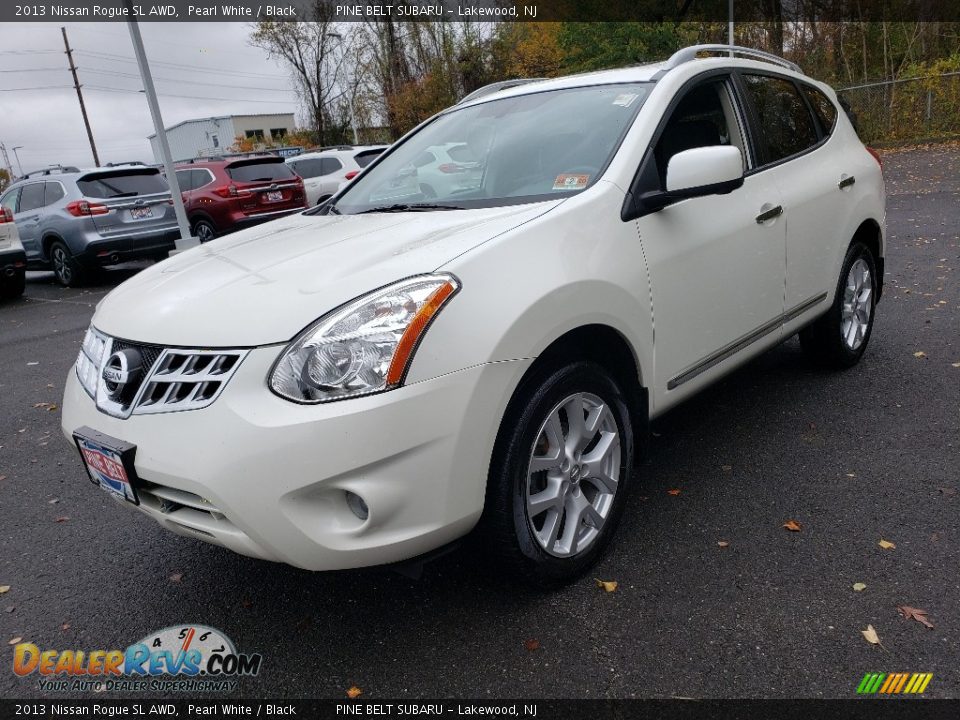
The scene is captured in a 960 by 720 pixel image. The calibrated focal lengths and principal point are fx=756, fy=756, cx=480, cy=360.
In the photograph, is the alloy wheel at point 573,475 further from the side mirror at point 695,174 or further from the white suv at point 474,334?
the side mirror at point 695,174

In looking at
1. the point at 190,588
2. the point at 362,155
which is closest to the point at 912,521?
the point at 190,588

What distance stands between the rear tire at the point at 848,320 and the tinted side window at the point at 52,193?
420 inches

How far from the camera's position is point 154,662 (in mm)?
2475

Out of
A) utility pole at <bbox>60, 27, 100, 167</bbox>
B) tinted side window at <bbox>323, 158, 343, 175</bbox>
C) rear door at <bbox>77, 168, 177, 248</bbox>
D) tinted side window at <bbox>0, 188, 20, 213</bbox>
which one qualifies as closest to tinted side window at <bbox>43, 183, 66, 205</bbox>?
rear door at <bbox>77, 168, 177, 248</bbox>

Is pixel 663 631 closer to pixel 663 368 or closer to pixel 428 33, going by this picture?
pixel 663 368

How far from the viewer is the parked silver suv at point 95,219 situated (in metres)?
10.7

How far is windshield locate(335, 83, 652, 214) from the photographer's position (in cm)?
291

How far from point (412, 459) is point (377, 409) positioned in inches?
6.8

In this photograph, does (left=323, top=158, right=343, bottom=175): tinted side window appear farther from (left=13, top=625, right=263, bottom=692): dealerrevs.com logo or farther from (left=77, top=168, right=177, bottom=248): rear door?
(left=13, top=625, right=263, bottom=692): dealerrevs.com logo

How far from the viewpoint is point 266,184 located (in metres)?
12.7

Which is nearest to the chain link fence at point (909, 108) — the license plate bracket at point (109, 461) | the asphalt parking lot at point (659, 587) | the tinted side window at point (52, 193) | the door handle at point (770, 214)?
the tinted side window at point (52, 193)

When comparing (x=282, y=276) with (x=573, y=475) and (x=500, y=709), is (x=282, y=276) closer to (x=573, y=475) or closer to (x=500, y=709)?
(x=573, y=475)

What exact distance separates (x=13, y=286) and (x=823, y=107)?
1085cm

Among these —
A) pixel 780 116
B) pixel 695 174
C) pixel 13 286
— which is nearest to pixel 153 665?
pixel 695 174
